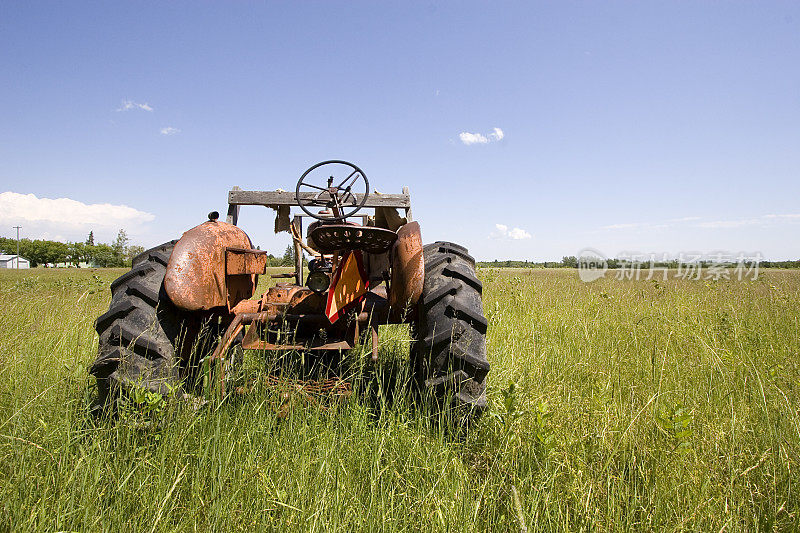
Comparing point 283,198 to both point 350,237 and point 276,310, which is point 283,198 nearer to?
point 276,310

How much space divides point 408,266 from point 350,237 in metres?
0.34

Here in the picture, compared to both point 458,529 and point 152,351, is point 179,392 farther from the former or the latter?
point 458,529

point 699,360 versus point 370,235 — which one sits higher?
point 370,235

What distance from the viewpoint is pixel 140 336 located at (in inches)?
76.9

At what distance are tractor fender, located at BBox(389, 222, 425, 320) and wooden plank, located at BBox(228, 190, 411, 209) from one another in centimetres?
105

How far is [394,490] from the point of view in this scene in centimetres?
171

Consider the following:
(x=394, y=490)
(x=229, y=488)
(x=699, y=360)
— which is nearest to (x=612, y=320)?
(x=699, y=360)

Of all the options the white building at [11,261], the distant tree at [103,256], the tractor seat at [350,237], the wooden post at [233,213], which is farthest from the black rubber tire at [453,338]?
the white building at [11,261]

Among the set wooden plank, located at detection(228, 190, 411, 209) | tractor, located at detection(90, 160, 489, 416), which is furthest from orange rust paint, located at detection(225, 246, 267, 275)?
wooden plank, located at detection(228, 190, 411, 209)

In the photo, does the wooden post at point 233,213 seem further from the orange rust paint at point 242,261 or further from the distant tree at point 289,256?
the distant tree at point 289,256

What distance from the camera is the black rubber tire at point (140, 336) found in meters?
1.91

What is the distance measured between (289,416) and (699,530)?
168 cm

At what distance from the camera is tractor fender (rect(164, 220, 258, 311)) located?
2.12 metres

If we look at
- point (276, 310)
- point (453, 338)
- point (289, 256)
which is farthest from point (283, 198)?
point (289, 256)
